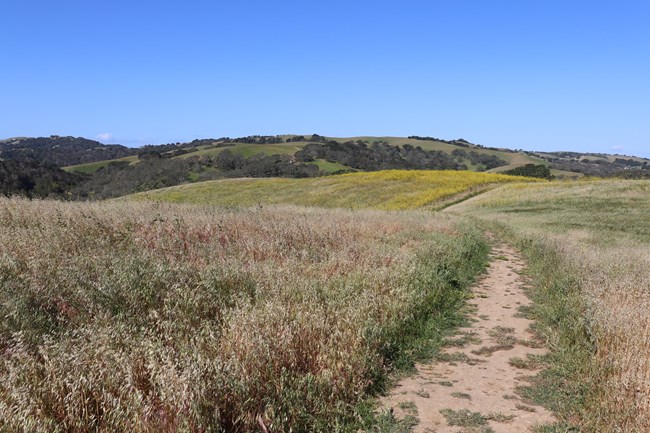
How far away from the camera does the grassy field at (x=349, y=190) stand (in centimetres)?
4522

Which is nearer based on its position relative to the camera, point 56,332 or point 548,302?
point 56,332

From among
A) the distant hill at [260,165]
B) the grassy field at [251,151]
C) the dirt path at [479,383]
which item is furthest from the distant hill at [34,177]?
the dirt path at [479,383]

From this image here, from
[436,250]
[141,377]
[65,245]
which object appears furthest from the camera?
[436,250]

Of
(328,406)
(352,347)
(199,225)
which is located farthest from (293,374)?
(199,225)

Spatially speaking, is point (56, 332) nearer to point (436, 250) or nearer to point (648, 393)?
point (648, 393)

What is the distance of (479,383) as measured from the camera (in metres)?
6.22

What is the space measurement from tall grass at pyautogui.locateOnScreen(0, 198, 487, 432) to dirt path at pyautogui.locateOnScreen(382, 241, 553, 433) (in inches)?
21.8

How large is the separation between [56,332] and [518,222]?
2635 cm

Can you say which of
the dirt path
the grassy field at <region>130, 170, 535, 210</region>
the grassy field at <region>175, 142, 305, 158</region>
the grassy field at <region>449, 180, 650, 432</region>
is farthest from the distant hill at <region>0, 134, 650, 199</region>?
the dirt path

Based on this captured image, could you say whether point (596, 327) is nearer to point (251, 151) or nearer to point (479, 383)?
point (479, 383)

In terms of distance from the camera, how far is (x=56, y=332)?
5.52 m

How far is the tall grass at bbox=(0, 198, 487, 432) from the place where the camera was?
13.2 ft

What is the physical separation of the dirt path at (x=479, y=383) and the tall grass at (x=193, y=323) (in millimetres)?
554

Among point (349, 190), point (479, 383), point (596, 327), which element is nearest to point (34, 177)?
point (349, 190)
